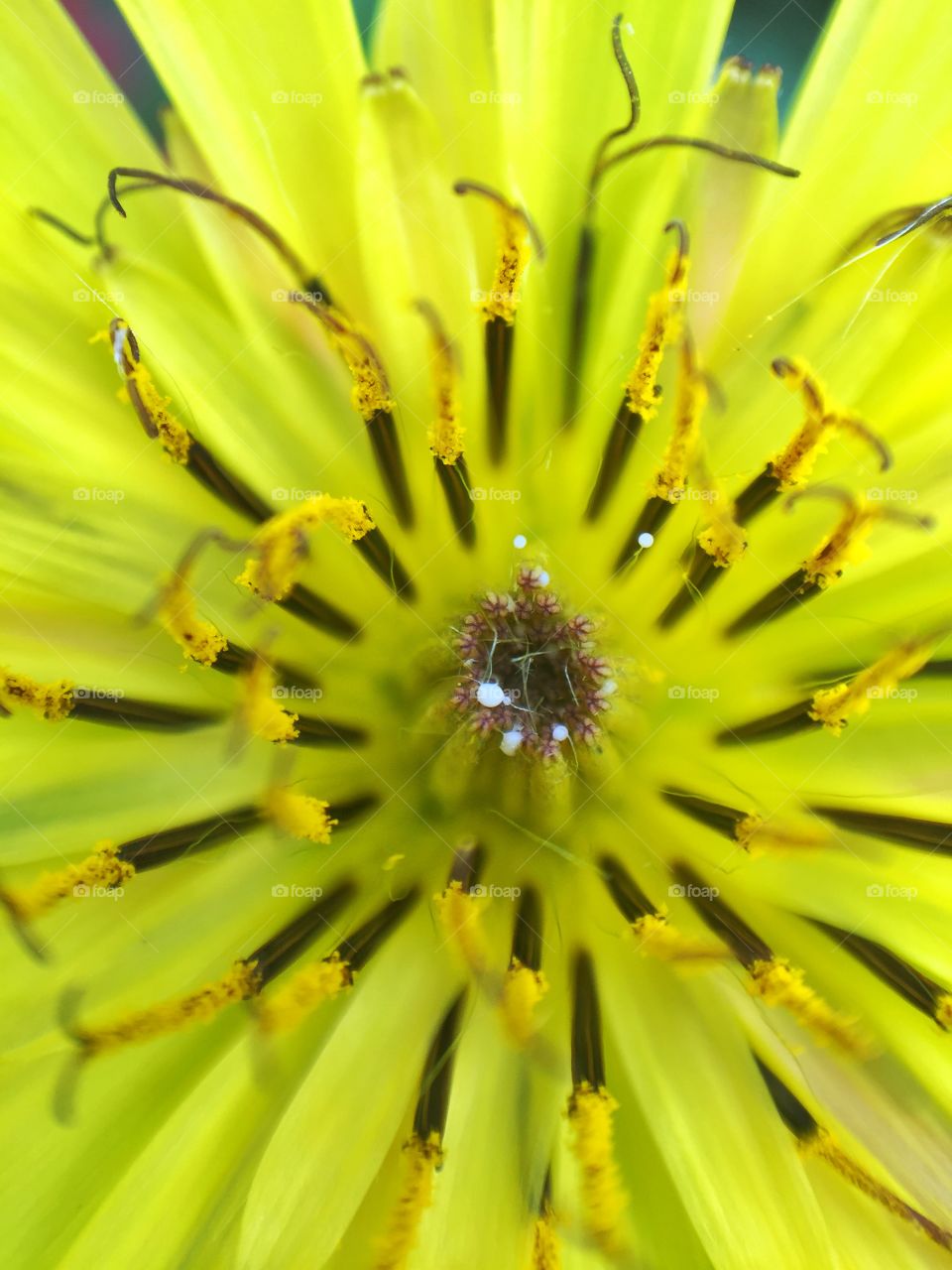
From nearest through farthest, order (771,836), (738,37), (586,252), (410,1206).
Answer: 1. (410,1206)
2. (771,836)
3. (586,252)
4. (738,37)

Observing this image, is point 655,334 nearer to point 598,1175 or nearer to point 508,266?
point 508,266

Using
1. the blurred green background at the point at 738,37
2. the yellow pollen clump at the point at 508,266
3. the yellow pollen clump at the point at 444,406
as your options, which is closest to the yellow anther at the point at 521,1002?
the yellow pollen clump at the point at 444,406

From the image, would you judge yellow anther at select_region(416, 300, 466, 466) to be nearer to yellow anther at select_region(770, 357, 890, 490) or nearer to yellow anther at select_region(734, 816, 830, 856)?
yellow anther at select_region(770, 357, 890, 490)

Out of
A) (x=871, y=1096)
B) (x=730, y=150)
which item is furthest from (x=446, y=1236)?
(x=730, y=150)

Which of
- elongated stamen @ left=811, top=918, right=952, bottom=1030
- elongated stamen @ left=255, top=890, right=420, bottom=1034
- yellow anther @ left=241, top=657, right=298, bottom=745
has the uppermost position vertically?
elongated stamen @ left=811, top=918, right=952, bottom=1030

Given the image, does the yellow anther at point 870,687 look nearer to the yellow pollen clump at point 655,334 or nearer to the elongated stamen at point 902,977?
the elongated stamen at point 902,977

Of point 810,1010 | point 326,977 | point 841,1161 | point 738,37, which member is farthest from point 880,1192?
point 738,37

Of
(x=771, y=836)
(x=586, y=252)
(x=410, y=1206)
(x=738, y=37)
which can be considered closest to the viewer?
(x=410, y=1206)

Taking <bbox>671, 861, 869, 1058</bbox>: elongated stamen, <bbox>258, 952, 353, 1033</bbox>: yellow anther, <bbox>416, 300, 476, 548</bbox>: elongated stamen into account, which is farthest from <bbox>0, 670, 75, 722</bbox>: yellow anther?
<bbox>671, 861, 869, 1058</bbox>: elongated stamen
